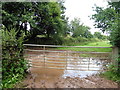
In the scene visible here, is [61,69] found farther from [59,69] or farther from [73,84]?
[73,84]

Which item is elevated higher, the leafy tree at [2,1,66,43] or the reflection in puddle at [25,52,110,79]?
the leafy tree at [2,1,66,43]

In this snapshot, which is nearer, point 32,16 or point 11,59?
point 11,59

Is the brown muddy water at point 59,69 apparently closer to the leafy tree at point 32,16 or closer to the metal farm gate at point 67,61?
the metal farm gate at point 67,61

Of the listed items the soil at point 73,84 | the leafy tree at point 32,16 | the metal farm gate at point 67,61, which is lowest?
the soil at point 73,84

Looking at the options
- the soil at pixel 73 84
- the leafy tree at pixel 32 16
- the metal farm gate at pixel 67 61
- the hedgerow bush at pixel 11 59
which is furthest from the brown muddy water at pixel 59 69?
the leafy tree at pixel 32 16

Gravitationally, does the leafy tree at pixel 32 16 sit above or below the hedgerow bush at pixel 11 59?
above

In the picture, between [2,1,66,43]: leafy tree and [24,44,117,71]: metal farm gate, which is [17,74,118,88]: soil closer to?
[24,44,117,71]: metal farm gate

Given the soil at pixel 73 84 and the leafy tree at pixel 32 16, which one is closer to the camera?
the soil at pixel 73 84

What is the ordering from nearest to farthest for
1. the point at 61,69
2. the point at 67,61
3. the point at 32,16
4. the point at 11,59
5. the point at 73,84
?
the point at 73,84
the point at 11,59
the point at 61,69
the point at 67,61
the point at 32,16

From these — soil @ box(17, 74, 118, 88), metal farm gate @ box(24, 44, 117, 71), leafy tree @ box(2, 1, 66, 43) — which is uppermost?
leafy tree @ box(2, 1, 66, 43)

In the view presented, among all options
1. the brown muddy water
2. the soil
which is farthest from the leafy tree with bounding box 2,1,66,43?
the soil

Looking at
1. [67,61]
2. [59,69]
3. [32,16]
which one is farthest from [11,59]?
[32,16]

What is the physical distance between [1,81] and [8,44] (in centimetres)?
99

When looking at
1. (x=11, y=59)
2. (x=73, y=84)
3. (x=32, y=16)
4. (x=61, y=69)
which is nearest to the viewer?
(x=73, y=84)
